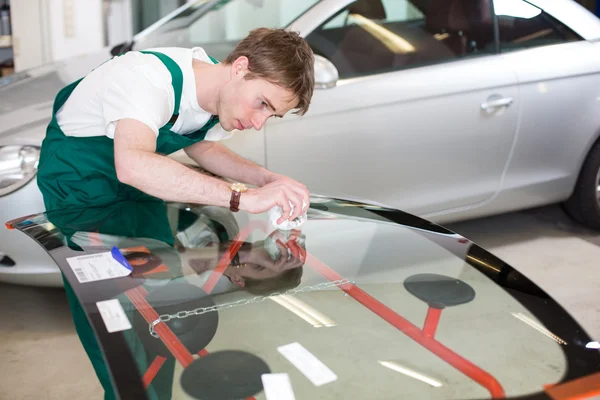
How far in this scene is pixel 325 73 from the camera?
2.31m

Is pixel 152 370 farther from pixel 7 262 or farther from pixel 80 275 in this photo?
pixel 7 262

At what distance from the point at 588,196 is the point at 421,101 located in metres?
1.12

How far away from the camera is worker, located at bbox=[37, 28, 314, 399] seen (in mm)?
1429

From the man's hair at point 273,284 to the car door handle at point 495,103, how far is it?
168 cm

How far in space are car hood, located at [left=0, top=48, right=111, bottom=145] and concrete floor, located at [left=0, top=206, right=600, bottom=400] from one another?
658mm

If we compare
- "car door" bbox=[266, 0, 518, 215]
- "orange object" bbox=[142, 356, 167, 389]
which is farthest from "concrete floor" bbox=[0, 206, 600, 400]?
"orange object" bbox=[142, 356, 167, 389]

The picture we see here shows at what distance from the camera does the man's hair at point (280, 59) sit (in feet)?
4.76

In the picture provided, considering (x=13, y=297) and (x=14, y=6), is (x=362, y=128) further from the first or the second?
(x=14, y=6)

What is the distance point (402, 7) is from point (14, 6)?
9.20 ft

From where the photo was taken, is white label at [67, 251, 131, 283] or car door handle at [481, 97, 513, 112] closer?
white label at [67, 251, 131, 283]

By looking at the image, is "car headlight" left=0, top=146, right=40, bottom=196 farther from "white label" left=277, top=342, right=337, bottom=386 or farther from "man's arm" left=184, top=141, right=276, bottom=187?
"white label" left=277, top=342, right=337, bottom=386

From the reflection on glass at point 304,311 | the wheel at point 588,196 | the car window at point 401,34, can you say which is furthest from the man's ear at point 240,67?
the wheel at point 588,196

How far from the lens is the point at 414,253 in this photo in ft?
4.53

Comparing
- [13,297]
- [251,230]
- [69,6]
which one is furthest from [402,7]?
[69,6]
